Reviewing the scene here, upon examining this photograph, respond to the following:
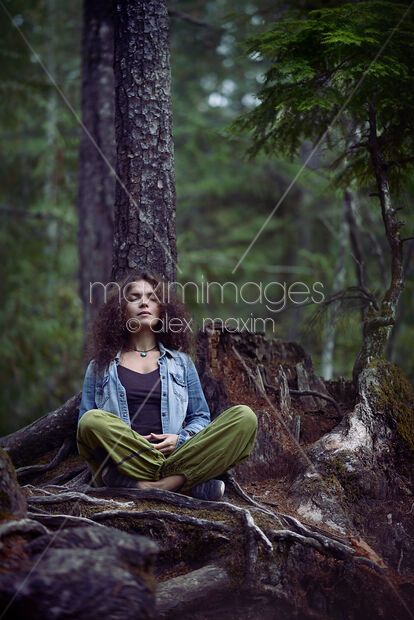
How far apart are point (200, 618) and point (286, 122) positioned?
419cm

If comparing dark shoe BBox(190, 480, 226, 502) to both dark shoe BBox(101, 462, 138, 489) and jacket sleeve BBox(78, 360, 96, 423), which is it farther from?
Result: jacket sleeve BBox(78, 360, 96, 423)

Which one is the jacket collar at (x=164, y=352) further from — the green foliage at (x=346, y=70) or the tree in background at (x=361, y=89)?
the green foliage at (x=346, y=70)

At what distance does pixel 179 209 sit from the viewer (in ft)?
51.1

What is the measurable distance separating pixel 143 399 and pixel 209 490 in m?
0.81

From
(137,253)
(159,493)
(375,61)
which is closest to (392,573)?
(159,493)

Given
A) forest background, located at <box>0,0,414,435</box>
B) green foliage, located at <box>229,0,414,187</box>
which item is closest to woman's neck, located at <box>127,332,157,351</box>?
green foliage, located at <box>229,0,414,187</box>

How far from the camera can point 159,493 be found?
4.41 m

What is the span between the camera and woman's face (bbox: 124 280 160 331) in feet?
16.8

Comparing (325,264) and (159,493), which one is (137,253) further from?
(325,264)

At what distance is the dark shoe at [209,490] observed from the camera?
15.1 feet

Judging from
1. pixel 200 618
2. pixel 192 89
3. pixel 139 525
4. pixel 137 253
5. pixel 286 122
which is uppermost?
pixel 192 89

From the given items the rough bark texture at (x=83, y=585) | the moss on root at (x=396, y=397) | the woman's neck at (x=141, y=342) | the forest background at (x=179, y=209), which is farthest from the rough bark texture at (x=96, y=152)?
the rough bark texture at (x=83, y=585)

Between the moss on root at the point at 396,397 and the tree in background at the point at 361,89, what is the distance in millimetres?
203

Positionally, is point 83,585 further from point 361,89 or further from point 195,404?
point 361,89
